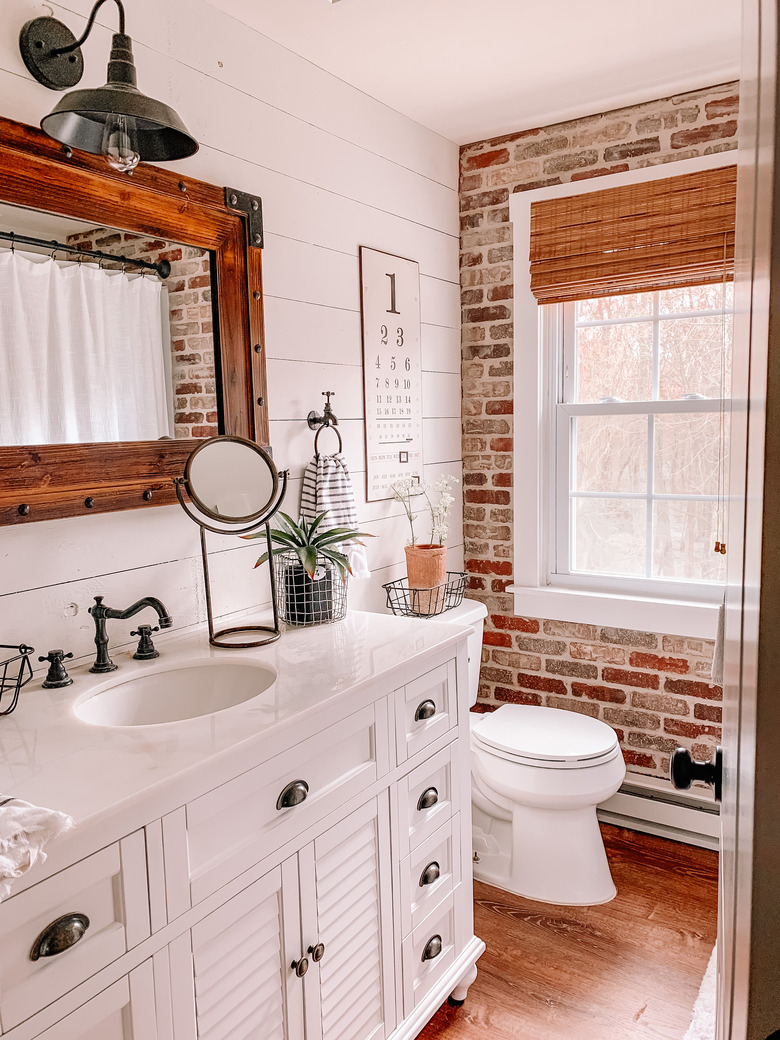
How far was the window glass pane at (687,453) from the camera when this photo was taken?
258 cm

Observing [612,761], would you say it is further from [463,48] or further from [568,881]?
[463,48]

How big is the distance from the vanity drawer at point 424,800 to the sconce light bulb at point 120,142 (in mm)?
1363

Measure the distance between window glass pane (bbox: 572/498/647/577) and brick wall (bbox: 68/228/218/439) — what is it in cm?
151

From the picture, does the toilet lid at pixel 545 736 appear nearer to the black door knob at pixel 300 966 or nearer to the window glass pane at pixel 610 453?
the window glass pane at pixel 610 453

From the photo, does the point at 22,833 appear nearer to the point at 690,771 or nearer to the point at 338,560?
the point at 690,771

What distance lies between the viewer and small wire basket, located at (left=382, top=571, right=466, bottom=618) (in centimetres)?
255

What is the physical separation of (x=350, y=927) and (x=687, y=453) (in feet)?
6.15

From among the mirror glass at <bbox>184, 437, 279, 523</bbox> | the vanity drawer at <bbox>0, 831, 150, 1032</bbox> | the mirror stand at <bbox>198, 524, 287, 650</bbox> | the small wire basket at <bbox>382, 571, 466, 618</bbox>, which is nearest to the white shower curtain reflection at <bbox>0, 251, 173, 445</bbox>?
the mirror glass at <bbox>184, 437, 279, 523</bbox>

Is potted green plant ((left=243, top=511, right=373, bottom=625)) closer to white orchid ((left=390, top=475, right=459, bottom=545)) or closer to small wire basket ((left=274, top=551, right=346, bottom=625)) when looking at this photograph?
small wire basket ((left=274, top=551, right=346, bottom=625))

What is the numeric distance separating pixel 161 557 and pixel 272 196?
3.42 feet

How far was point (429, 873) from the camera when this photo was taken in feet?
5.84

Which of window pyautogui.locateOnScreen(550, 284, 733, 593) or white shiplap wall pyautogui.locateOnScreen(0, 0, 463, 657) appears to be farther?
window pyautogui.locateOnScreen(550, 284, 733, 593)

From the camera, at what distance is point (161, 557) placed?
6.08 feet

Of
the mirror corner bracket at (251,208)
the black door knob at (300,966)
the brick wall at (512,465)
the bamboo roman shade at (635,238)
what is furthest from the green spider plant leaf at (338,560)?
the bamboo roman shade at (635,238)
